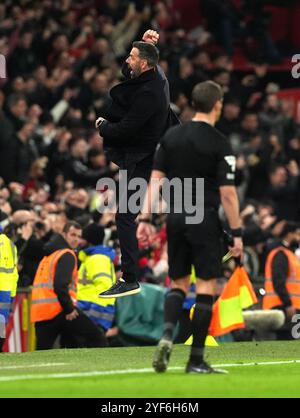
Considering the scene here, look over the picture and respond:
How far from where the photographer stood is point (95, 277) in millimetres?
17344

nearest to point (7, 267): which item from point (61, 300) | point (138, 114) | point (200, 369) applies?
point (61, 300)

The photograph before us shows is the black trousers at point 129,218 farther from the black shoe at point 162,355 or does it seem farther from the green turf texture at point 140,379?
the black shoe at point 162,355

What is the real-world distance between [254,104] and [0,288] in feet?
40.7

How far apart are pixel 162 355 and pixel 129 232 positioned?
109 inches

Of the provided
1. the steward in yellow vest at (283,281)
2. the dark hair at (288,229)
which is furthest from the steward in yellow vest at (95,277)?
the dark hair at (288,229)

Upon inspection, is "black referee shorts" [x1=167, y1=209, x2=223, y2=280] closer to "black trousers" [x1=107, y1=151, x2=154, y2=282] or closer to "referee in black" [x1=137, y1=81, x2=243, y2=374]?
"referee in black" [x1=137, y1=81, x2=243, y2=374]

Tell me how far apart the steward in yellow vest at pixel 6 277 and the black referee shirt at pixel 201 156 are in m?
4.44

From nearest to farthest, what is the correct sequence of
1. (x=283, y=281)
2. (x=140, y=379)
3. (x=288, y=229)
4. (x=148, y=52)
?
1. (x=140, y=379)
2. (x=148, y=52)
3. (x=283, y=281)
4. (x=288, y=229)

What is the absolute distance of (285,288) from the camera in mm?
19359

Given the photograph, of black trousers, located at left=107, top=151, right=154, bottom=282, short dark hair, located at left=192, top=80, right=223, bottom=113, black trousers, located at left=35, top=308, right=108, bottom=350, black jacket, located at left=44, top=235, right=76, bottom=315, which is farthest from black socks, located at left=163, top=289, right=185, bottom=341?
black trousers, located at left=35, top=308, right=108, bottom=350

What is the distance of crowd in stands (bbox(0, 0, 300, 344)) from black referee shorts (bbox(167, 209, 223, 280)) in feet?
18.5

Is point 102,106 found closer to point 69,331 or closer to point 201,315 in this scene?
point 69,331

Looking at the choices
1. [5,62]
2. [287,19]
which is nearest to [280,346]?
[5,62]

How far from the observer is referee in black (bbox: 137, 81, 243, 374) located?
1160 centimetres
